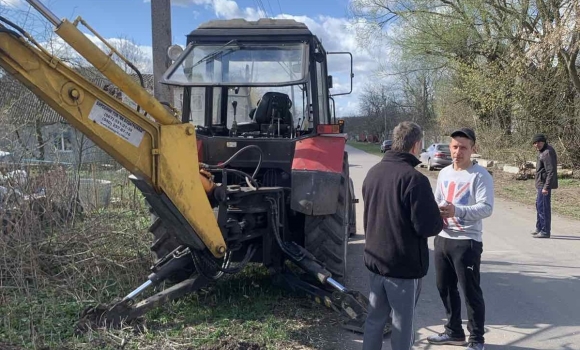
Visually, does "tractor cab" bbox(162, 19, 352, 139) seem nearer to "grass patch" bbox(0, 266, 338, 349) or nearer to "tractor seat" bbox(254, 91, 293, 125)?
"tractor seat" bbox(254, 91, 293, 125)

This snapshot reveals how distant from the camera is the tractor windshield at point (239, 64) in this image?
514 centimetres

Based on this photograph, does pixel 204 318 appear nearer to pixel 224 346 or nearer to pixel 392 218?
pixel 224 346

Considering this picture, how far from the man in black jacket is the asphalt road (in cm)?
88

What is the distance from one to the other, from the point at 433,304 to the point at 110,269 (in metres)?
3.49

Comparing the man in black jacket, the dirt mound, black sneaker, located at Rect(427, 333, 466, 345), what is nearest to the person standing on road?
black sneaker, located at Rect(427, 333, 466, 345)

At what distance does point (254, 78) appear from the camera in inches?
203

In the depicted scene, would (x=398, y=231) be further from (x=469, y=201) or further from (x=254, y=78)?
(x=254, y=78)

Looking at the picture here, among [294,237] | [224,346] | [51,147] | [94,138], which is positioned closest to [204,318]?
[224,346]

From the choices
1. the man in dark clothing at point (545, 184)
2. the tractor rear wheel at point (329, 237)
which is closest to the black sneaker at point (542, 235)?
the man in dark clothing at point (545, 184)

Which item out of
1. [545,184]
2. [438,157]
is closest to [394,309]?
[545,184]

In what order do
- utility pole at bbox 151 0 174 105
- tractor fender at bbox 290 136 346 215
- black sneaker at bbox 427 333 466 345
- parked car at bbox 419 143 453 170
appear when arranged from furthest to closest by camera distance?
parked car at bbox 419 143 453 170, utility pole at bbox 151 0 174 105, tractor fender at bbox 290 136 346 215, black sneaker at bbox 427 333 466 345

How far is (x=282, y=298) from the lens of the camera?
528cm

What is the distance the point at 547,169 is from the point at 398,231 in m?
6.66

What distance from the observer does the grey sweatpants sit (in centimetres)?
346
